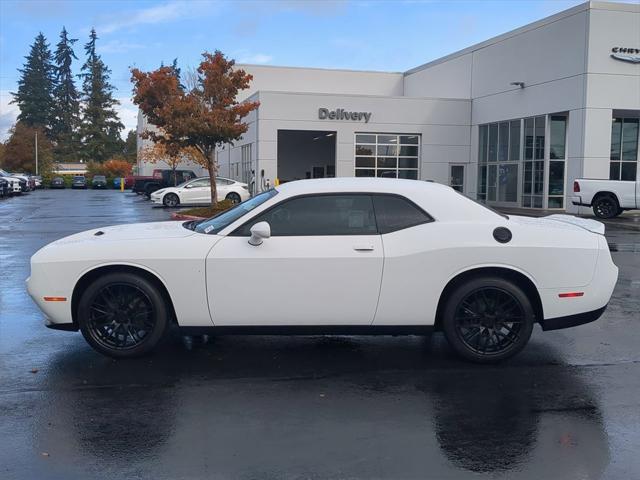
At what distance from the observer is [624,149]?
28.3 metres

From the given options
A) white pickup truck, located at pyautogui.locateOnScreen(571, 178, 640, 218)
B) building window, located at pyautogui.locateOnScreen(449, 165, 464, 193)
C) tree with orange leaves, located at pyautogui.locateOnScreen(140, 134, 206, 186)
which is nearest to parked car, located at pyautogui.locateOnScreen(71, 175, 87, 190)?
tree with orange leaves, located at pyautogui.locateOnScreen(140, 134, 206, 186)

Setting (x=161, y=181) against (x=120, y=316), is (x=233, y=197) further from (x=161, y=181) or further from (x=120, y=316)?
(x=120, y=316)

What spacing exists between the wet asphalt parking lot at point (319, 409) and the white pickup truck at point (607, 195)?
18135 mm

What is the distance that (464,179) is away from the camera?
117 ft

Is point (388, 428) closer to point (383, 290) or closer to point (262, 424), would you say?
point (262, 424)

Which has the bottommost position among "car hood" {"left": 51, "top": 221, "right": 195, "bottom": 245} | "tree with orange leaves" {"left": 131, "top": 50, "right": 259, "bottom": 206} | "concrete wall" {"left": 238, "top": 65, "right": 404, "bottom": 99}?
"car hood" {"left": 51, "top": 221, "right": 195, "bottom": 245}

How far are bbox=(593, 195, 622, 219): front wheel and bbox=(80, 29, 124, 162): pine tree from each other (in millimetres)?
85285

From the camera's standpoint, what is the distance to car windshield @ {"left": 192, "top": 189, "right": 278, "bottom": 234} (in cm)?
593

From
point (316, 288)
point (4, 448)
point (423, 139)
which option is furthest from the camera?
point (423, 139)

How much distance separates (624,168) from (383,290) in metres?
26.0

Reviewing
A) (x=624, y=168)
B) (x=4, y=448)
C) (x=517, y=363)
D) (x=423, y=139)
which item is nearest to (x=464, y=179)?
(x=423, y=139)

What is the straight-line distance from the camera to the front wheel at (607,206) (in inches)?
936

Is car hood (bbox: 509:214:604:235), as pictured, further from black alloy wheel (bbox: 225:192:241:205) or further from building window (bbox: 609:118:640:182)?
building window (bbox: 609:118:640:182)

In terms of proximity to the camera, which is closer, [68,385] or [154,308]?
[68,385]
